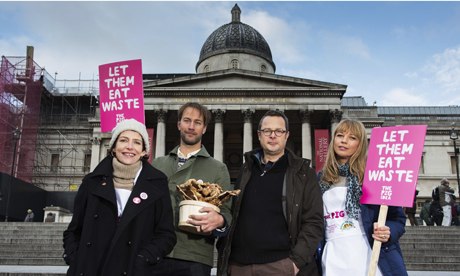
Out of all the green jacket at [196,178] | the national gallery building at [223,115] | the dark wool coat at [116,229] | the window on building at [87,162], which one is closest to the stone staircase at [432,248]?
the green jacket at [196,178]

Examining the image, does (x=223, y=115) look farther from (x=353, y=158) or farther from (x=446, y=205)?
(x=353, y=158)

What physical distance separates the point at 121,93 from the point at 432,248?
408 inches

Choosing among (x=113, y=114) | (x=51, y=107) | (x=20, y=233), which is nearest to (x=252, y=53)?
(x=51, y=107)

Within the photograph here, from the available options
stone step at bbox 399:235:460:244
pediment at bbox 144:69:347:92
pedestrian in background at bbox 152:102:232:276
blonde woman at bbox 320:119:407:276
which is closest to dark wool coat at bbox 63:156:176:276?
pedestrian in background at bbox 152:102:232:276

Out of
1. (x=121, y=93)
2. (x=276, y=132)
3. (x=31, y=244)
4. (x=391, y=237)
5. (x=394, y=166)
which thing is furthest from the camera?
(x=31, y=244)

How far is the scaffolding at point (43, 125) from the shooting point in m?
35.8

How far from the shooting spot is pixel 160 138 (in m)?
32.8

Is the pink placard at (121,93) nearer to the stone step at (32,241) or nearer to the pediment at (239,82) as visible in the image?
the stone step at (32,241)

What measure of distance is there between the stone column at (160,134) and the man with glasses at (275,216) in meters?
28.4

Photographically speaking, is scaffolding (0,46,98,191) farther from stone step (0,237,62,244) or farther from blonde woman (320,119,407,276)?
blonde woman (320,119,407,276)

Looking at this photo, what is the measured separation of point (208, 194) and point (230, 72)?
1200 inches

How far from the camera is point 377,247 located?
3883 mm

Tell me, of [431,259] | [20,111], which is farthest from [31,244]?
[20,111]

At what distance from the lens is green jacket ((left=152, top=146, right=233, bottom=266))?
403cm
